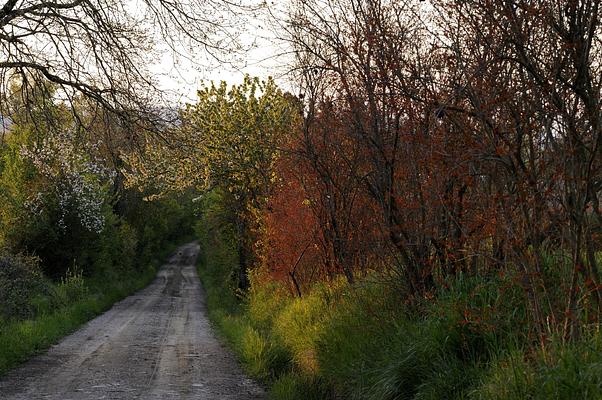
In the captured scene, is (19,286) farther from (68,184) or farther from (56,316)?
(68,184)

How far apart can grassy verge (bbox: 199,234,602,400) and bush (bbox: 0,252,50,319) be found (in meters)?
9.13

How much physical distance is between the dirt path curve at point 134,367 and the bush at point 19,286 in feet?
5.87

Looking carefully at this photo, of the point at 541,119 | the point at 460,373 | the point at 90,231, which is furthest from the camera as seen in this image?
the point at 90,231

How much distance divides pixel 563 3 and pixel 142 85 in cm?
963

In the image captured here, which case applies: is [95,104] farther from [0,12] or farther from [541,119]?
[541,119]

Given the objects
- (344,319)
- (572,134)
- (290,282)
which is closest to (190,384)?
(344,319)

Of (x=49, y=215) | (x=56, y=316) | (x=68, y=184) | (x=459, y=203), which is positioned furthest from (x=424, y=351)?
(x=68, y=184)

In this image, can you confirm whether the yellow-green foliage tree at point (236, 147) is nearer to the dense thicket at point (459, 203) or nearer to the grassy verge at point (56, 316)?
the grassy verge at point (56, 316)

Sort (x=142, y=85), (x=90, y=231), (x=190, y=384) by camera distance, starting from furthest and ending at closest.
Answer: (x=90, y=231) → (x=142, y=85) → (x=190, y=384)

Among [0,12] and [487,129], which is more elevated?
[0,12]

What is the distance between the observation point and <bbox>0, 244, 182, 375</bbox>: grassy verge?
13062 mm

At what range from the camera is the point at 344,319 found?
905 cm

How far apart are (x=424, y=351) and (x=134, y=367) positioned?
7364 millimetres

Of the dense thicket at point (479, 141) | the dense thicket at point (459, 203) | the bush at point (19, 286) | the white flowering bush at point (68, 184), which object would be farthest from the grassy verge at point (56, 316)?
the dense thicket at point (479, 141)
